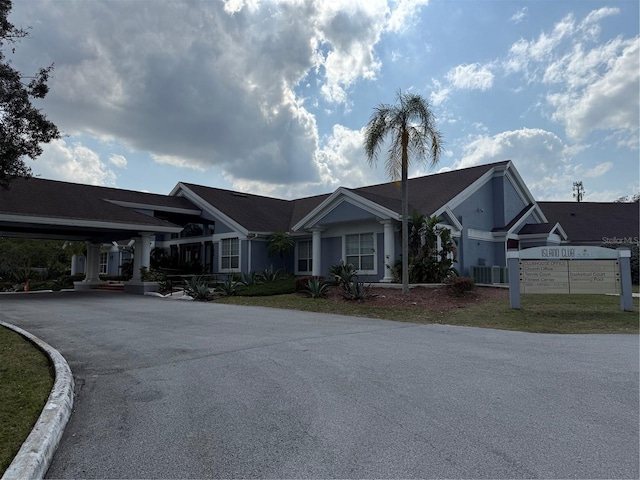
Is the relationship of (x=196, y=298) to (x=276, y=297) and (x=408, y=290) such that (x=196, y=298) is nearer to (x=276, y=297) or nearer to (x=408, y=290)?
(x=276, y=297)

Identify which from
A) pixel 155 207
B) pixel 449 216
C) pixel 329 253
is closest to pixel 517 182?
pixel 449 216

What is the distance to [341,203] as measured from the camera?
70.5 feet

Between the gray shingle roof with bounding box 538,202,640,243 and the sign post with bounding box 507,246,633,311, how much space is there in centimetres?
1643

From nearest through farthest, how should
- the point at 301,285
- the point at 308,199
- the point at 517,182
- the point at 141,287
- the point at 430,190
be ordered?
the point at 301,285 < the point at 141,287 < the point at 430,190 < the point at 517,182 < the point at 308,199

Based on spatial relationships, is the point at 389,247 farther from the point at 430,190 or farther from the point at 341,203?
the point at 430,190

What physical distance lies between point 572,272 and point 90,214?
1930cm

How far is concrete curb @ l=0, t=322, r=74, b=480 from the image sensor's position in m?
3.50

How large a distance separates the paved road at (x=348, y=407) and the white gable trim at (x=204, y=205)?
49.6ft

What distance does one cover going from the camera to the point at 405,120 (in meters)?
16.8

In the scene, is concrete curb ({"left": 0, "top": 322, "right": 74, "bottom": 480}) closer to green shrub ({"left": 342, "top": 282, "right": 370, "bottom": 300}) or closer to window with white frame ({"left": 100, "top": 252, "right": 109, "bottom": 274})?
green shrub ({"left": 342, "top": 282, "right": 370, "bottom": 300})

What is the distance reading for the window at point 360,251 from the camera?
2127 centimetres

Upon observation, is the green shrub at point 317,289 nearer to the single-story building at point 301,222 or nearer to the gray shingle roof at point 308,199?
the single-story building at point 301,222

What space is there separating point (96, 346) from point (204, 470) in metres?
6.04


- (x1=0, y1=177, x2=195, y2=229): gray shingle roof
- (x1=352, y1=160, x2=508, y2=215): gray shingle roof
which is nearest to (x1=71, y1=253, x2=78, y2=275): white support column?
(x1=0, y1=177, x2=195, y2=229): gray shingle roof
